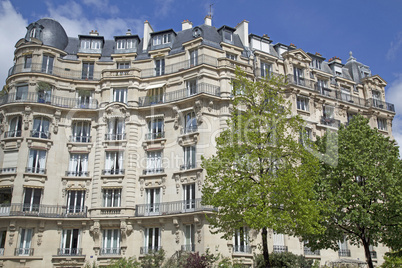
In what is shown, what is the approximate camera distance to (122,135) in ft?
93.4

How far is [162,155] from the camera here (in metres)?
27.7

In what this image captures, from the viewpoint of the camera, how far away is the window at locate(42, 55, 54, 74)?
30141 millimetres

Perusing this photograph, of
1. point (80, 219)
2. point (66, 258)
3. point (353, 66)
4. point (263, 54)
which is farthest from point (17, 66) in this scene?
point (353, 66)

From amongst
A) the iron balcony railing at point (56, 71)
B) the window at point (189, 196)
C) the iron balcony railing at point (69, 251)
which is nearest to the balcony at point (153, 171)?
the window at point (189, 196)

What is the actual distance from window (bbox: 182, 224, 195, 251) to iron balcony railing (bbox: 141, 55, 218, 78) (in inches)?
443

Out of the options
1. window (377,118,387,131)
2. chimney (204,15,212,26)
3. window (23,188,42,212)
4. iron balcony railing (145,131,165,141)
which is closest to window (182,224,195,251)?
iron balcony railing (145,131,165,141)

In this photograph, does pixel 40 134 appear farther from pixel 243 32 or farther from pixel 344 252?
pixel 344 252

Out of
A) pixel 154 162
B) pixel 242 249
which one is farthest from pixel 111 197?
pixel 242 249

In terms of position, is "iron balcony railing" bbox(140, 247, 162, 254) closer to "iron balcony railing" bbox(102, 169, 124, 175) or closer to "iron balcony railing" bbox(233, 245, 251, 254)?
"iron balcony railing" bbox(233, 245, 251, 254)

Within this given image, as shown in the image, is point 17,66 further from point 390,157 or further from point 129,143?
point 390,157

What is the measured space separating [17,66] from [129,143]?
35.4ft

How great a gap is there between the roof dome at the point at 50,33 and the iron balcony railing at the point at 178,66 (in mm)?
7442

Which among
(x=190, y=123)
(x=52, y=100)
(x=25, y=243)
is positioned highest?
(x=52, y=100)

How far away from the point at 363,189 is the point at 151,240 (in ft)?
43.9
